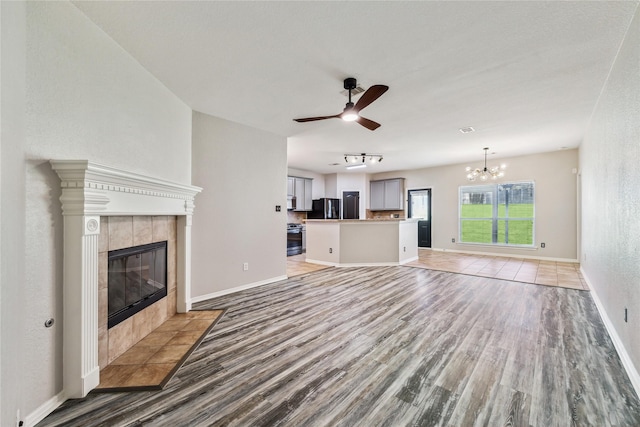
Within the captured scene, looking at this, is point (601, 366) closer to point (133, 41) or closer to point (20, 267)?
point (20, 267)

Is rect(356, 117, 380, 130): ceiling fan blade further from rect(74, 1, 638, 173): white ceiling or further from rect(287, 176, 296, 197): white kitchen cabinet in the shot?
rect(287, 176, 296, 197): white kitchen cabinet

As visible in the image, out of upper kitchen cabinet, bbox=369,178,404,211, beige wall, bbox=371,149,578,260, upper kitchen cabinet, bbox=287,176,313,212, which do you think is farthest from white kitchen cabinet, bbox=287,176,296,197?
beige wall, bbox=371,149,578,260

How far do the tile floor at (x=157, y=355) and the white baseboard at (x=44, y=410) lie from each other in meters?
0.18

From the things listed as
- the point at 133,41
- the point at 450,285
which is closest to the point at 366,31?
the point at 133,41

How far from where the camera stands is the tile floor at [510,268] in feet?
14.8

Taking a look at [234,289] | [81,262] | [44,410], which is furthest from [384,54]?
[234,289]

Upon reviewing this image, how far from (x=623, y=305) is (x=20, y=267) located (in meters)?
4.30

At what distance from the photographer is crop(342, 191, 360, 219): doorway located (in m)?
9.32

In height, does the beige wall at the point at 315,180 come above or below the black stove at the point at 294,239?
above

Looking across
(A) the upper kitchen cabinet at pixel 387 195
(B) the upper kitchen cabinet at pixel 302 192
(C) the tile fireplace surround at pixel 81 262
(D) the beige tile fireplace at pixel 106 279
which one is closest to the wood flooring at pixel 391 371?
(C) the tile fireplace surround at pixel 81 262

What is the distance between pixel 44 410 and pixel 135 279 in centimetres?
107

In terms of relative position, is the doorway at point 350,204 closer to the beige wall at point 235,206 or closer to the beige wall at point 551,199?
the beige wall at point 551,199

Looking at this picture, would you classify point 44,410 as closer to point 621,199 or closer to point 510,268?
point 621,199

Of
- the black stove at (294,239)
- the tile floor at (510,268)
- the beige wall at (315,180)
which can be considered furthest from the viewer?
the beige wall at (315,180)
